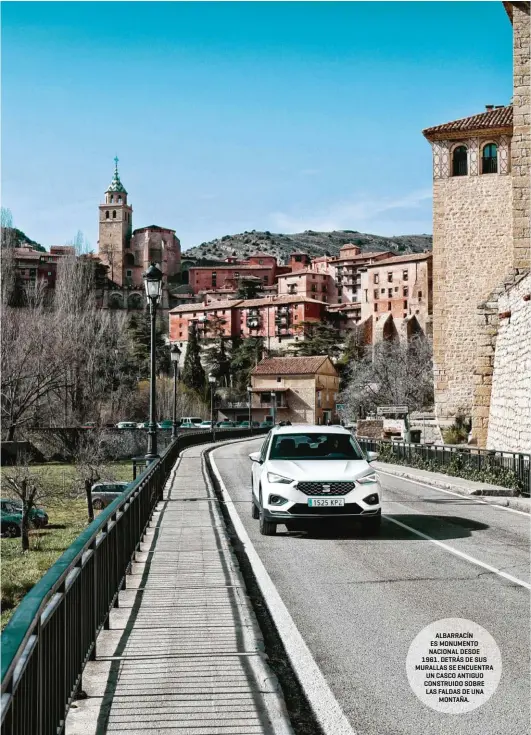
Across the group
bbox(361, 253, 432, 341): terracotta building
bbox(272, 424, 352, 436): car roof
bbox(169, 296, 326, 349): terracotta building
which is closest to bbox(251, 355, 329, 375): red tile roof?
bbox(361, 253, 432, 341): terracotta building

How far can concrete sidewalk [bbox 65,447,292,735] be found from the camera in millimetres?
4832

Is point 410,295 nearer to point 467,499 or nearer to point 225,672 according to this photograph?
point 467,499

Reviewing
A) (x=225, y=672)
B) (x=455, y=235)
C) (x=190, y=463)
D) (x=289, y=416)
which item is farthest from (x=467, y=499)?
(x=289, y=416)

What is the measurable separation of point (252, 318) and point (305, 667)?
146m

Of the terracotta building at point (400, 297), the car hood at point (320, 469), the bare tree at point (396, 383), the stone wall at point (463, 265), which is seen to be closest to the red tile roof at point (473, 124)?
the stone wall at point (463, 265)

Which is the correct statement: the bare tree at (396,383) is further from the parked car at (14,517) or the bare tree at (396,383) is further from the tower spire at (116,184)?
the tower spire at (116,184)

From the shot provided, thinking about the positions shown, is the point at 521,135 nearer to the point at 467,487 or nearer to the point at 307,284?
the point at 467,487

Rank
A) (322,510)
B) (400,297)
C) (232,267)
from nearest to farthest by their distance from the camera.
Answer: (322,510) < (400,297) < (232,267)

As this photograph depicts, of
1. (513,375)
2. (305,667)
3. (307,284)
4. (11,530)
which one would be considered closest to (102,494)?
(11,530)

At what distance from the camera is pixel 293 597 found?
868 centimetres

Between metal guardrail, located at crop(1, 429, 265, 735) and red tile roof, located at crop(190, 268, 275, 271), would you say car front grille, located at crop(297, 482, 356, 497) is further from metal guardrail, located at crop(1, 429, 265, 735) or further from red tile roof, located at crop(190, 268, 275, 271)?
red tile roof, located at crop(190, 268, 275, 271)

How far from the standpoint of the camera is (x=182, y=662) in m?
5.98

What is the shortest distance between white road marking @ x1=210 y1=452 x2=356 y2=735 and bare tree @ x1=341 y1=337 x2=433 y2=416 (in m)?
54.3

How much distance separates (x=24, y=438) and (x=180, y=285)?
119077mm
